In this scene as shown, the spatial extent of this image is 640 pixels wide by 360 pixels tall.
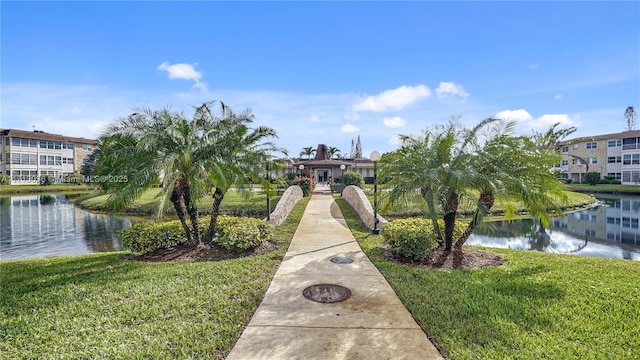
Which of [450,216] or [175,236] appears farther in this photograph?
[175,236]

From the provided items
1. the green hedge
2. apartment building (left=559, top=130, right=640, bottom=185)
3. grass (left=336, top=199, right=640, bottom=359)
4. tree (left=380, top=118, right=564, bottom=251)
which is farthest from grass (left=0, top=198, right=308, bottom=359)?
apartment building (left=559, top=130, right=640, bottom=185)

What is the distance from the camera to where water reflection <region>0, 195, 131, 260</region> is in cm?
1084

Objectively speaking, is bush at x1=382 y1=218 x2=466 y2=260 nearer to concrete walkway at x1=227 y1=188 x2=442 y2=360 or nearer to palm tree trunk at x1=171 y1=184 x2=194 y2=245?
concrete walkway at x1=227 y1=188 x2=442 y2=360

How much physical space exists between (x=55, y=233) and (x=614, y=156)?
2374 inches

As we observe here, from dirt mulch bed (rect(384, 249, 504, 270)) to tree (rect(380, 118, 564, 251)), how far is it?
297mm

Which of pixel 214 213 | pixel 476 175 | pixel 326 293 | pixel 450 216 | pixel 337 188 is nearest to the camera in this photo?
pixel 326 293

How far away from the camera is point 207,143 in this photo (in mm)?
8023

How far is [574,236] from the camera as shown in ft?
44.2

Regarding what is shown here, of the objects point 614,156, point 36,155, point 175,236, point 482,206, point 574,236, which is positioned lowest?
point 574,236

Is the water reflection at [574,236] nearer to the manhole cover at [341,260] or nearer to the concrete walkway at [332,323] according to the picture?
the manhole cover at [341,260]

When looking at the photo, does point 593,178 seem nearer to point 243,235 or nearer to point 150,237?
point 243,235

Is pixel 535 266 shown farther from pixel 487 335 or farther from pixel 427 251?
pixel 487 335

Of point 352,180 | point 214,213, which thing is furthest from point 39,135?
point 214,213

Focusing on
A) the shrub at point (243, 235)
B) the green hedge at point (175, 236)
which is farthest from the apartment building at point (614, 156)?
the green hedge at point (175, 236)
